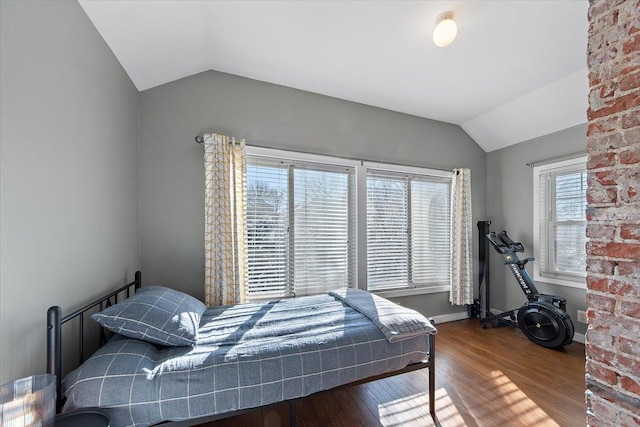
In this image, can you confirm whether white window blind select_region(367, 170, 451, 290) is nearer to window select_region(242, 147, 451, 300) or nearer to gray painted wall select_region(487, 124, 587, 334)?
window select_region(242, 147, 451, 300)

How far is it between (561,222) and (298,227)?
326cm

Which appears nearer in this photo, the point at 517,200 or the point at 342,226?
the point at 342,226

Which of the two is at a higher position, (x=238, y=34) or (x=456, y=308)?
(x=238, y=34)

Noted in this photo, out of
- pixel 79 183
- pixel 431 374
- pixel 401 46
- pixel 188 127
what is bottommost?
pixel 431 374

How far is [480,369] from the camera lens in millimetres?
2520

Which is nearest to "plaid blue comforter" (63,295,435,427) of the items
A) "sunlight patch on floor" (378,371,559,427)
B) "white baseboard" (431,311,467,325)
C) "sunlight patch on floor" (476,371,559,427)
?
"sunlight patch on floor" (378,371,559,427)

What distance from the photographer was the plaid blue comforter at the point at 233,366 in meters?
1.19

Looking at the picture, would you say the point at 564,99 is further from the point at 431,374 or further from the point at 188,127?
the point at 188,127

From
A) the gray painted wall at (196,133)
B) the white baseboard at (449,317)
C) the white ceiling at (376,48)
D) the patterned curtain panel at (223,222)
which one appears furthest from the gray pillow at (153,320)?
the white baseboard at (449,317)

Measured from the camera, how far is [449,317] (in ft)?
12.5

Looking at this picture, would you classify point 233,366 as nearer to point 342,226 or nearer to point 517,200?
point 342,226

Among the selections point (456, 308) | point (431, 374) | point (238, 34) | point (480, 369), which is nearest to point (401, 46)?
point (238, 34)

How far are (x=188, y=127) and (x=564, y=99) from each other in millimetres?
4034

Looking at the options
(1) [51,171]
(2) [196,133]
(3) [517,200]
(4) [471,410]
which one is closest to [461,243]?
(3) [517,200]
